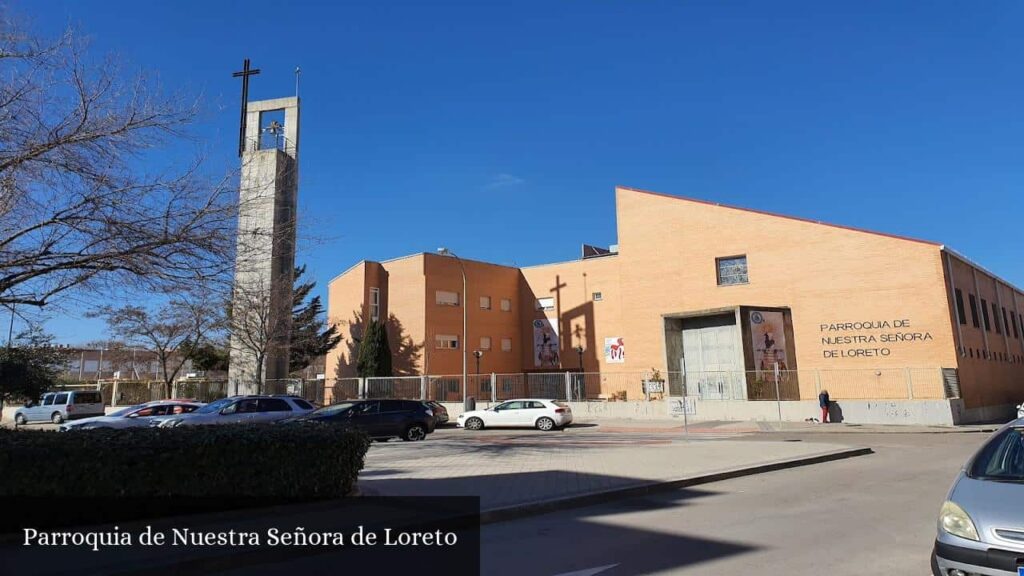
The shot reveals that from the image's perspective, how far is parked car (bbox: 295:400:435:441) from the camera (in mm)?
20812

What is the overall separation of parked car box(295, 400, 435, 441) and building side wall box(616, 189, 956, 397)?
55.2 ft

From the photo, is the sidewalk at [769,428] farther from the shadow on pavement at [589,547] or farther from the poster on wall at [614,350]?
the shadow on pavement at [589,547]

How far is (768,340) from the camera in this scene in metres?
31.0

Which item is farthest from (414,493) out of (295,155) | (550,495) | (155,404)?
(155,404)

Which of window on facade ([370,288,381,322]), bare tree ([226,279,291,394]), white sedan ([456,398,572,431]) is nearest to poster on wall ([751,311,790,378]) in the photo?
white sedan ([456,398,572,431])

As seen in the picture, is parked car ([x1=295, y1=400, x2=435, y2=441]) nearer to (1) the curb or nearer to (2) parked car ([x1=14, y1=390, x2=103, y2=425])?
(1) the curb

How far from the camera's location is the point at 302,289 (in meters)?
39.7

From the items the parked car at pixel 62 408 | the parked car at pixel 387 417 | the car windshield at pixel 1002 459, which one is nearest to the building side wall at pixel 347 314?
the parked car at pixel 62 408

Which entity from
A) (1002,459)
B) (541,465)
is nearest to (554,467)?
(541,465)

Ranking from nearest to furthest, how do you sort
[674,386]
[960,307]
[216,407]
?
[216,407]
[960,307]
[674,386]

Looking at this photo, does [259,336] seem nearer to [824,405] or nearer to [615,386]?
[615,386]

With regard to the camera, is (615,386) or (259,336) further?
(615,386)

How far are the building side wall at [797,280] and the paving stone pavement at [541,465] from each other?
14552 mm

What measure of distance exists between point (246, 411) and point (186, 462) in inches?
464
